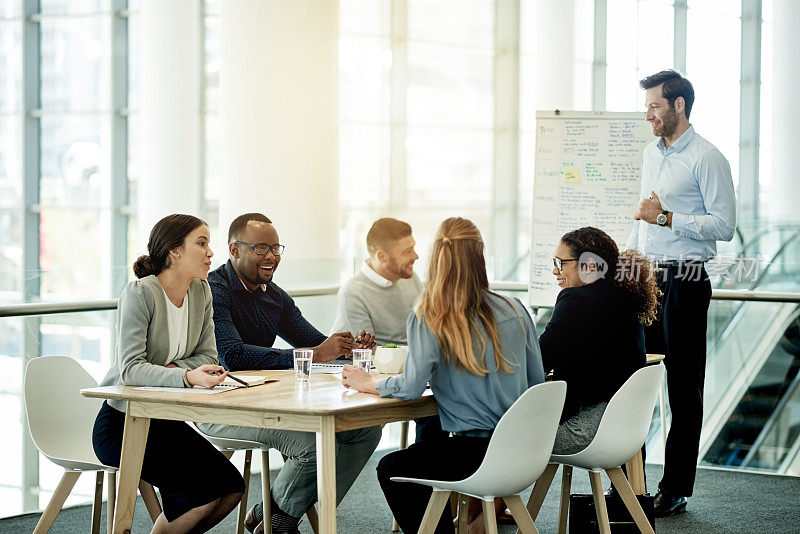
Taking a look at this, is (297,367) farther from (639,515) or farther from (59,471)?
(59,471)

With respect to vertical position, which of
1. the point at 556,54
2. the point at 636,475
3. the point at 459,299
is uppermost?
the point at 556,54

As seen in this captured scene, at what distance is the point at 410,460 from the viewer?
3113 millimetres

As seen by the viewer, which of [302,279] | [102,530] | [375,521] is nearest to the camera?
[102,530]

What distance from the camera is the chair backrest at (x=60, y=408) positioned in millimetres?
3484

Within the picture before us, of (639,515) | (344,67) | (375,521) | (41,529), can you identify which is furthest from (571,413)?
(344,67)

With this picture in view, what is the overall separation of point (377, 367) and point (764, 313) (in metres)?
3.88

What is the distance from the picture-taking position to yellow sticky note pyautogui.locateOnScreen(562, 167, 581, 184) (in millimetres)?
5602

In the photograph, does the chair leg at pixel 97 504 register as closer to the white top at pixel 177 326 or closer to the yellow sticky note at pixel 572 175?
the white top at pixel 177 326

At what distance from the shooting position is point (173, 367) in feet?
10.8

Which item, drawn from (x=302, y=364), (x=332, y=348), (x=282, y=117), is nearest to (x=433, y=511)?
(x=302, y=364)

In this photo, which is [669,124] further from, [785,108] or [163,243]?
[785,108]

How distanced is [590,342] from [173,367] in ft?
4.74

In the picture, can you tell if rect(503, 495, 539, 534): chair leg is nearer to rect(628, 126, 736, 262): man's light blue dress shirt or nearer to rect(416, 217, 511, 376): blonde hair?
rect(416, 217, 511, 376): blonde hair

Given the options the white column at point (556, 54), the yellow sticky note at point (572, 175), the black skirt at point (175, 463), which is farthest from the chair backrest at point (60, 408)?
the white column at point (556, 54)
